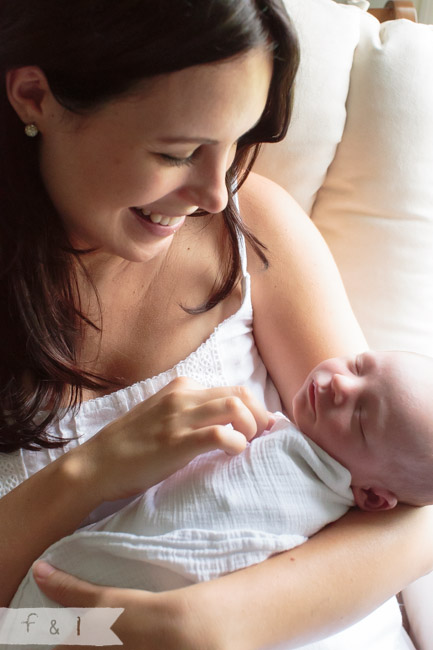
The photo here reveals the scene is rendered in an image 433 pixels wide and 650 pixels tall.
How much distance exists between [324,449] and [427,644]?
0.47 m

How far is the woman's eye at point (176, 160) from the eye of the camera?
3.40ft

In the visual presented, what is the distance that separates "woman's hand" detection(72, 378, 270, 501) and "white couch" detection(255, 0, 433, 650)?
63 cm

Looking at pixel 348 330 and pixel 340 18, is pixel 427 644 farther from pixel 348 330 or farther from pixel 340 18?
pixel 340 18

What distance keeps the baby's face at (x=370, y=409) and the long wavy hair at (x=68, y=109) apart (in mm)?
288

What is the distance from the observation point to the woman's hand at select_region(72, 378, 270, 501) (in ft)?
3.54

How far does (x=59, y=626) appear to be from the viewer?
104 cm

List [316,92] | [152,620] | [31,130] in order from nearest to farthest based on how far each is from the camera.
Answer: [152,620] < [31,130] < [316,92]

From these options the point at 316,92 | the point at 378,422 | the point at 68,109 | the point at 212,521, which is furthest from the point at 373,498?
the point at 316,92

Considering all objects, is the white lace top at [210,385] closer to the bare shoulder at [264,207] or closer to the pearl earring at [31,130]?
the bare shoulder at [264,207]

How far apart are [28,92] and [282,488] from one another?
2.20ft

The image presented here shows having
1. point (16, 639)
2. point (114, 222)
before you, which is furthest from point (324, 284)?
point (16, 639)

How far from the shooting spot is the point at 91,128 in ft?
3.35

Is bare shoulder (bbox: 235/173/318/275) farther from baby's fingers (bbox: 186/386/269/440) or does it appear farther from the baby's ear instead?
the baby's ear

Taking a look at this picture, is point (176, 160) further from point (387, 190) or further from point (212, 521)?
point (387, 190)
